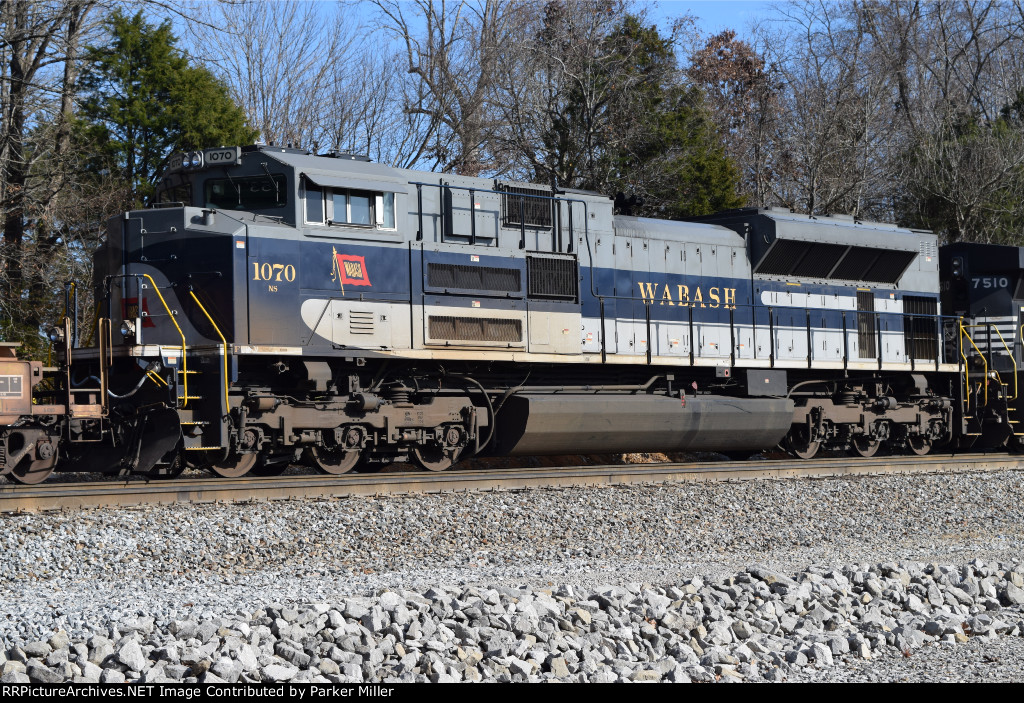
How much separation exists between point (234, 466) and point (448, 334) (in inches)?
111

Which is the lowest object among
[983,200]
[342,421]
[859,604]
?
[859,604]

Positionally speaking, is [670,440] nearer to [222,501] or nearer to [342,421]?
[342,421]

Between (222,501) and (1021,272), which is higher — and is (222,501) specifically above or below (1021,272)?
below

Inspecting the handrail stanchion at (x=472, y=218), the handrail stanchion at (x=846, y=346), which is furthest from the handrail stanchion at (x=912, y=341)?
the handrail stanchion at (x=472, y=218)

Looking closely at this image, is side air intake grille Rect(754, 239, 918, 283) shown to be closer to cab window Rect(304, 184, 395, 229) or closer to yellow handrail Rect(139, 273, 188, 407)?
cab window Rect(304, 184, 395, 229)

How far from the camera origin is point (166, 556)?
7398 millimetres

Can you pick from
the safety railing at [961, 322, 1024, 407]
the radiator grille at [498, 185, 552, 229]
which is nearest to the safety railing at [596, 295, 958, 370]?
the safety railing at [961, 322, 1024, 407]

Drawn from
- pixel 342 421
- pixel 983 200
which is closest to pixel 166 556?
pixel 342 421

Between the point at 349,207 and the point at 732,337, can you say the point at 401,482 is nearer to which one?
→ the point at 349,207

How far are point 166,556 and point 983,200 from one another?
1143 inches

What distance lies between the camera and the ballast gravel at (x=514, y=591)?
17.0ft

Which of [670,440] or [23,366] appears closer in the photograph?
[23,366]

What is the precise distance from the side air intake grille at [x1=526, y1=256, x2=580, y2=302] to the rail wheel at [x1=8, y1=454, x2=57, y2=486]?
5722 millimetres

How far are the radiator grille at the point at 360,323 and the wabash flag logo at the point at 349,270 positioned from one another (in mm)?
308
